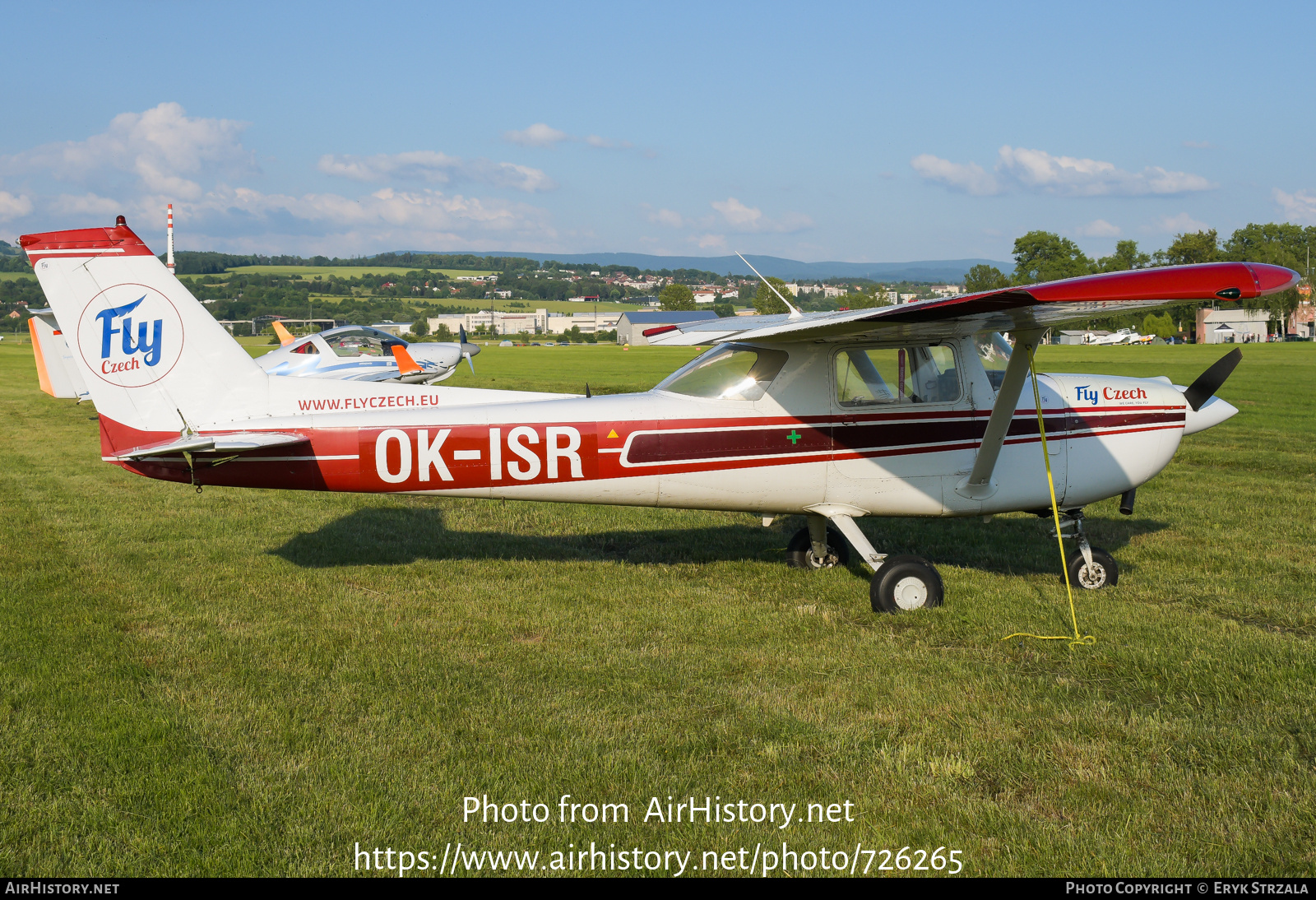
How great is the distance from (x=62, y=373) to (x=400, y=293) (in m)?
160

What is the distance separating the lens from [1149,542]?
8758 millimetres

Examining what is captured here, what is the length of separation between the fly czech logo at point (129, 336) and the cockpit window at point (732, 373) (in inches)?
139

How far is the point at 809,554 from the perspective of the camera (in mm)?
8070

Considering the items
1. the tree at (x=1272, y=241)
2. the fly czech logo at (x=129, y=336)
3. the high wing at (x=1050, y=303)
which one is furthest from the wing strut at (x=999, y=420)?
the tree at (x=1272, y=241)

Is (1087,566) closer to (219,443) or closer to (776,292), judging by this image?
(776,292)

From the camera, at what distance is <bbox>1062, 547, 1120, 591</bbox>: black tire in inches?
284

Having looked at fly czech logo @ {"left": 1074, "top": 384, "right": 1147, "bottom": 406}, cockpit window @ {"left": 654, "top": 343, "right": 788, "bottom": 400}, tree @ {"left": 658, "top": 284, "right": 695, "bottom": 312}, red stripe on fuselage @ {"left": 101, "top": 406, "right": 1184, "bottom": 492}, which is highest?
tree @ {"left": 658, "top": 284, "right": 695, "bottom": 312}

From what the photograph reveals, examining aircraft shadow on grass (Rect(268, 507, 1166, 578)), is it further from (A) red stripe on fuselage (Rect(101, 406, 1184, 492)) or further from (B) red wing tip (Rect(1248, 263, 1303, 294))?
(B) red wing tip (Rect(1248, 263, 1303, 294))

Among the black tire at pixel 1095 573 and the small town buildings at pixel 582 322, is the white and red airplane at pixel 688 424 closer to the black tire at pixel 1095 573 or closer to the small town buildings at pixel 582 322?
the black tire at pixel 1095 573

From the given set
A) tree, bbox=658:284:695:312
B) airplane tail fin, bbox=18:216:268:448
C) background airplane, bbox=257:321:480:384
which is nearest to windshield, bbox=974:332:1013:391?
airplane tail fin, bbox=18:216:268:448

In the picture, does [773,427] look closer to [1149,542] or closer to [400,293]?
[1149,542]

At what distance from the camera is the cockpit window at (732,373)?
6.90 m

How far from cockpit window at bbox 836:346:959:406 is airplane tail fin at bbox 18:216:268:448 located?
13.8 feet

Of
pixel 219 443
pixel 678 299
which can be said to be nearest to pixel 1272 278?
pixel 219 443
